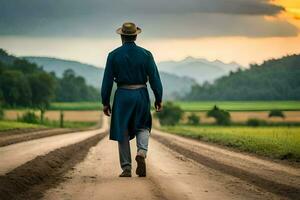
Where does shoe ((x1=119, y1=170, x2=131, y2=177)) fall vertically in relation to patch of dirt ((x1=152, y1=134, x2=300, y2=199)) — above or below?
above

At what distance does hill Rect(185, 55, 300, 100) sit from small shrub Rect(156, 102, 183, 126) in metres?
8.62

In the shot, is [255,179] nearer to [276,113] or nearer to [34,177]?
[34,177]

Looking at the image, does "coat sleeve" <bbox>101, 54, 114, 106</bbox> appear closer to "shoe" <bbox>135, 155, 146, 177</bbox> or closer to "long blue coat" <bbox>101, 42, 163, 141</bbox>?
"long blue coat" <bbox>101, 42, 163, 141</bbox>

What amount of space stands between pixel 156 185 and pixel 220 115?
85.8 m

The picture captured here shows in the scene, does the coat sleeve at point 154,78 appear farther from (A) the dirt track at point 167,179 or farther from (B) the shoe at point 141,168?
(A) the dirt track at point 167,179

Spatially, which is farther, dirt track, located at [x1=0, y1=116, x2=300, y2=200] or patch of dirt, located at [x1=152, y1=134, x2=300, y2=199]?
patch of dirt, located at [x1=152, y1=134, x2=300, y2=199]

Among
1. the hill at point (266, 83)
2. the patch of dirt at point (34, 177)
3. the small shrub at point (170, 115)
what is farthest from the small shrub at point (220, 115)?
the patch of dirt at point (34, 177)

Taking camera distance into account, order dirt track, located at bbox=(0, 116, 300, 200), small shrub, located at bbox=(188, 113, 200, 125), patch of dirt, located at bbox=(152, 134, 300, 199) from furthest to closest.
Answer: small shrub, located at bbox=(188, 113, 200, 125) < patch of dirt, located at bbox=(152, 134, 300, 199) < dirt track, located at bbox=(0, 116, 300, 200)

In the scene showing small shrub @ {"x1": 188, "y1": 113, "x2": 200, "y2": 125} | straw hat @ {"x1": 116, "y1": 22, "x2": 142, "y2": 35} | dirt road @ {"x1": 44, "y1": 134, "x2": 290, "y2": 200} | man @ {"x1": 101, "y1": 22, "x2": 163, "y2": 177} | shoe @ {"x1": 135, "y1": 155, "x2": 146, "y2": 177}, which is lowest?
small shrub @ {"x1": 188, "y1": 113, "x2": 200, "y2": 125}

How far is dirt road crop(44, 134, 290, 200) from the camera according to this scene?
10.7m

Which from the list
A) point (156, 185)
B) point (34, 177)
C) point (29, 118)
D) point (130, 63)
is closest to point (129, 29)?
point (130, 63)

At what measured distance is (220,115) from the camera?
9744cm

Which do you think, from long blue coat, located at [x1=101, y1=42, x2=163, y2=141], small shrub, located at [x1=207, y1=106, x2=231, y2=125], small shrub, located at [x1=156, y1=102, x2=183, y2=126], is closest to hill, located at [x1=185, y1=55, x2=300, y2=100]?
small shrub, located at [x1=207, y1=106, x2=231, y2=125]

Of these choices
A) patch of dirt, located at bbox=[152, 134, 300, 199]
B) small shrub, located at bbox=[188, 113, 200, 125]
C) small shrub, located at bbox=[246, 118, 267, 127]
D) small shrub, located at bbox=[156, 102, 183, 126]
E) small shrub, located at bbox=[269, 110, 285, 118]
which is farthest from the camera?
small shrub, located at bbox=[156, 102, 183, 126]
